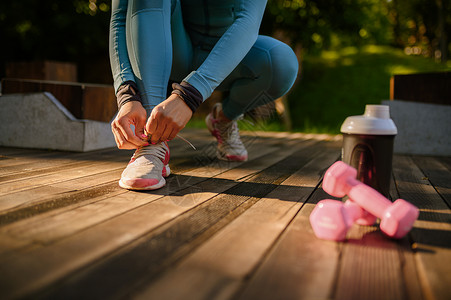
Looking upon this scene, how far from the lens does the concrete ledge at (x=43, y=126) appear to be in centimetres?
224

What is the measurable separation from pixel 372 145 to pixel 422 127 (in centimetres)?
185

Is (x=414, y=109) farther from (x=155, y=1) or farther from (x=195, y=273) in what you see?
(x=195, y=273)

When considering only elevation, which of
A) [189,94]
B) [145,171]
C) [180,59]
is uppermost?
[180,59]

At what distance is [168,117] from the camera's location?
113 cm

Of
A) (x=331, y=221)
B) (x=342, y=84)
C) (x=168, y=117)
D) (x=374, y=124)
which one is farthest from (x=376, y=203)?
(x=342, y=84)

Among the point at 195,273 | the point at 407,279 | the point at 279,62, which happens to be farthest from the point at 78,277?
the point at 279,62

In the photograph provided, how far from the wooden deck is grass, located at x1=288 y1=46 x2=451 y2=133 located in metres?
6.05

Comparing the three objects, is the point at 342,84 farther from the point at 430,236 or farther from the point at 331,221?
the point at 331,221

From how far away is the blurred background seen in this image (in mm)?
5859

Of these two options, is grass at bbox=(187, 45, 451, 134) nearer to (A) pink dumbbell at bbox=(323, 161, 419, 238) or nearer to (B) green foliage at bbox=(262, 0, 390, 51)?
(B) green foliage at bbox=(262, 0, 390, 51)

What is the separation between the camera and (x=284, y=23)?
6.16 metres

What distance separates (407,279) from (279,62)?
4.11ft

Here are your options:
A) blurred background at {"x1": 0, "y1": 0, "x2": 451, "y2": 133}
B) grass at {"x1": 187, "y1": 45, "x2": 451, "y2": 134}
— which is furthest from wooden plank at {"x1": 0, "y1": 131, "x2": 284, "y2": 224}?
grass at {"x1": 187, "y1": 45, "x2": 451, "y2": 134}

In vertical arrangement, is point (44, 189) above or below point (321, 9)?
below
